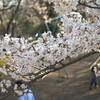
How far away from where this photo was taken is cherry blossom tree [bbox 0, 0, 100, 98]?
7.48ft

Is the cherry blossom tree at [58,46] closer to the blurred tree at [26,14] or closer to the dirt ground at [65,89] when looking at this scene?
the dirt ground at [65,89]

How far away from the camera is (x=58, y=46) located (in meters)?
2.27

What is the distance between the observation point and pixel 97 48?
7.82 ft

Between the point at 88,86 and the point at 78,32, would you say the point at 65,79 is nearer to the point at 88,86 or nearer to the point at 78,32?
the point at 88,86

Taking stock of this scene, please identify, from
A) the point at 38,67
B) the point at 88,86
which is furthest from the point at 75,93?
the point at 38,67

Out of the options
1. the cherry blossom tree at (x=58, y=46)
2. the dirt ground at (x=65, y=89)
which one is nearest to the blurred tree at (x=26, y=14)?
the dirt ground at (x=65, y=89)

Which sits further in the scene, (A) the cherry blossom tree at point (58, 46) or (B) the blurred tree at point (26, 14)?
(B) the blurred tree at point (26, 14)

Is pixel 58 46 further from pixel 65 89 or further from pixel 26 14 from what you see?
pixel 26 14

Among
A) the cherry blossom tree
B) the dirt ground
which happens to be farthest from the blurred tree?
the cherry blossom tree

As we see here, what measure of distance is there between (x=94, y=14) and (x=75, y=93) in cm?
372

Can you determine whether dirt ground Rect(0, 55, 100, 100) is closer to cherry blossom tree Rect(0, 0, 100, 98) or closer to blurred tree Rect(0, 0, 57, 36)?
cherry blossom tree Rect(0, 0, 100, 98)

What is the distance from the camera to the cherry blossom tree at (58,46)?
2.28 meters

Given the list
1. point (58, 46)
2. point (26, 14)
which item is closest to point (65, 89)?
point (58, 46)

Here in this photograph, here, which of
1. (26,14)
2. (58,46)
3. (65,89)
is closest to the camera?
(58,46)
